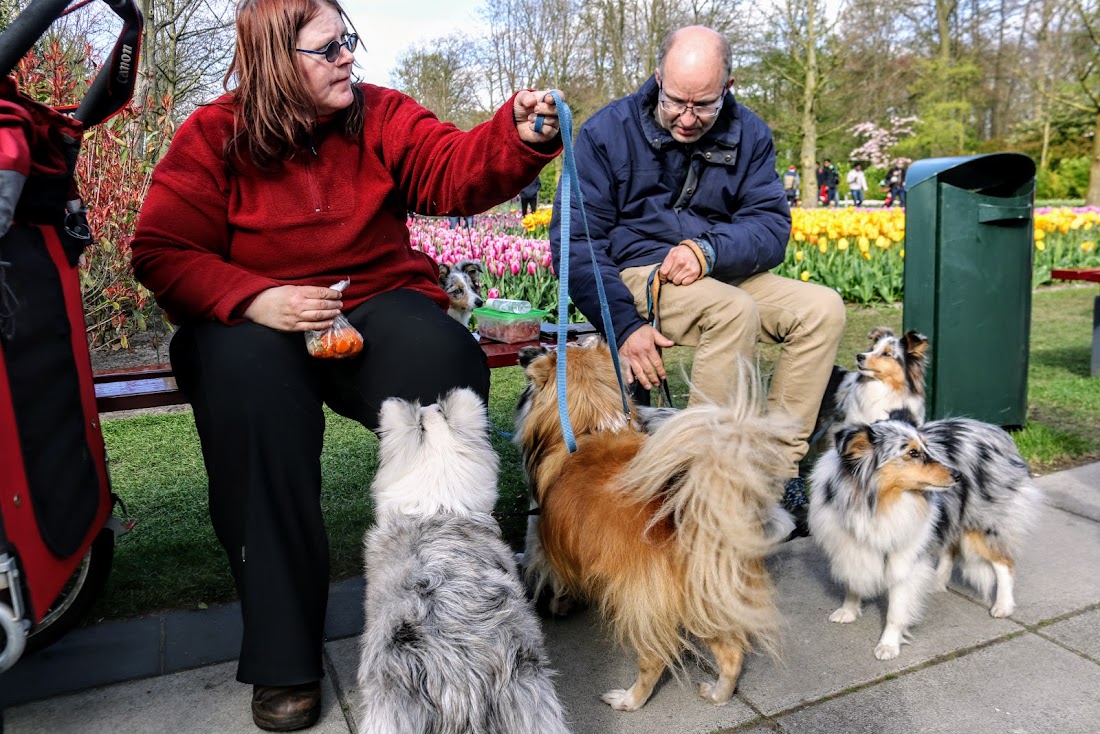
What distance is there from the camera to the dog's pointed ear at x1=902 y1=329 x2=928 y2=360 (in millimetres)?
4340

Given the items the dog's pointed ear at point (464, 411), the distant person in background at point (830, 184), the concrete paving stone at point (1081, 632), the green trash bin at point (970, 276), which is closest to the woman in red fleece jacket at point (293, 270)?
the dog's pointed ear at point (464, 411)

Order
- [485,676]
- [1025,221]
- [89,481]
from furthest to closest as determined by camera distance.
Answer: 1. [1025,221]
2. [89,481]
3. [485,676]

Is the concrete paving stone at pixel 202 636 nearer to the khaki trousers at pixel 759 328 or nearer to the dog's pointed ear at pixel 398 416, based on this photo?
the dog's pointed ear at pixel 398 416

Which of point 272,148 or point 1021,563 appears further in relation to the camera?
point 1021,563

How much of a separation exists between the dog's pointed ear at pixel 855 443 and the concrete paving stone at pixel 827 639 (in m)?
0.58

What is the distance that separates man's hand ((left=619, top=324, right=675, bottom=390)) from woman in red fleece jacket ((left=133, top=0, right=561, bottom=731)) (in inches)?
30.5

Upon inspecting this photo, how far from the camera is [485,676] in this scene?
5.87ft

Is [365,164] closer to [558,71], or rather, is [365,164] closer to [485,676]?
[485,676]

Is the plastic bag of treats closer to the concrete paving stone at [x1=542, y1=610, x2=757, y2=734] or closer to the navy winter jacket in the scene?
the concrete paving stone at [x1=542, y1=610, x2=757, y2=734]

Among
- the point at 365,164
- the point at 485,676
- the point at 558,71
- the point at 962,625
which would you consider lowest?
the point at 962,625

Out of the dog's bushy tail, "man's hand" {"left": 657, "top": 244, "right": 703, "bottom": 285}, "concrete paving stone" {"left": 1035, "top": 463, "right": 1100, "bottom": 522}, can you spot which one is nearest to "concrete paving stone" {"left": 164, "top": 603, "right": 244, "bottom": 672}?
the dog's bushy tail

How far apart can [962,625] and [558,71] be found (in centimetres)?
2499

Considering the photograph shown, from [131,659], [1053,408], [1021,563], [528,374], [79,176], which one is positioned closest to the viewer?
[131,659]

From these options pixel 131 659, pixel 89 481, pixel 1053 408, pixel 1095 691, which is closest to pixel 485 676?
pixel 89 481
